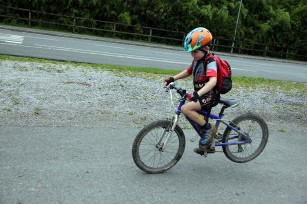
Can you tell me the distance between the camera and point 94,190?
356cm

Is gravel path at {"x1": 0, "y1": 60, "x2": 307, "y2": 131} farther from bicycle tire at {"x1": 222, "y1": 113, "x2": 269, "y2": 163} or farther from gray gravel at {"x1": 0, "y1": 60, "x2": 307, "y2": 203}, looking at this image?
bicycle tire at {"x1": 222, "y1": 113, "x2": 269, "y2": 163}

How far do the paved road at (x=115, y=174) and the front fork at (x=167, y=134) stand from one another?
385mm

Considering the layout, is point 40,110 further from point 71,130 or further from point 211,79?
point 211,79

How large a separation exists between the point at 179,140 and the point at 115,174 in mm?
967

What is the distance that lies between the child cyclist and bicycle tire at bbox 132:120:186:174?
288 mm

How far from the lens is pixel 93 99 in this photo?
7059mm

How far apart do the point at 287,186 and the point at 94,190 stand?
8.21 feet

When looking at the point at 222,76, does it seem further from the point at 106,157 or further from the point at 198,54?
the point at 106,157

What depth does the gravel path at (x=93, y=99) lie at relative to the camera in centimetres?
582

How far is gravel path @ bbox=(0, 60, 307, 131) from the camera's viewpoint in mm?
5820

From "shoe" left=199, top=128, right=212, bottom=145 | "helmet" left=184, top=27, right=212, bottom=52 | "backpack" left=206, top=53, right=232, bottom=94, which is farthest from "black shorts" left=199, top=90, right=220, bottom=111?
"helmet" left=184, top=27, right=212, bottom=52

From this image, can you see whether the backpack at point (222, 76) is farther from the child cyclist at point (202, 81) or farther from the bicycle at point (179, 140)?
the bicycle at point (179, 140)

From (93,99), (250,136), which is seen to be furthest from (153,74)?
(250,136)

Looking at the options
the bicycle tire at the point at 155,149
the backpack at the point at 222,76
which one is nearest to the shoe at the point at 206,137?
the bicycle tire at the point at 155,149
